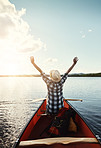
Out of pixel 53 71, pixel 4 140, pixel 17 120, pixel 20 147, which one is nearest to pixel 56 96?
pixel 53 71

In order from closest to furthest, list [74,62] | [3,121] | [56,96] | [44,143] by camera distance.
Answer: [44,143]
[56,96]
[74,62]
[3,121]

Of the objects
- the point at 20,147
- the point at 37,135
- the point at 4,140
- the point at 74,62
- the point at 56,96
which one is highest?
the point at 74,62

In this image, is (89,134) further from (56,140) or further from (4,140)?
(4,140)

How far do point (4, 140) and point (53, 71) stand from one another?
444 centimetres

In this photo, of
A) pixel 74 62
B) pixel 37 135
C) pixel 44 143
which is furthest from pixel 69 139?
pixel 74 62

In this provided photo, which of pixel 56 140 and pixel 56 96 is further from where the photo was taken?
pixel 56 96

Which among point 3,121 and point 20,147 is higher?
point 20,147

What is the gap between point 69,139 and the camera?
9.32ft

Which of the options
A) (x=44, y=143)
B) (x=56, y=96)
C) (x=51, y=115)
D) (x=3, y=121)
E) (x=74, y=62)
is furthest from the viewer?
(x=3, y=121)

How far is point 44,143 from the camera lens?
270 cm

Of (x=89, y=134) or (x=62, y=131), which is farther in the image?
(x=89, y=134)

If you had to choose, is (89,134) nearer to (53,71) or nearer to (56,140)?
(56,140)

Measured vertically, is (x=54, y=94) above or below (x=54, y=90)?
below

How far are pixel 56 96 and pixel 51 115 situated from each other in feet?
2.96
